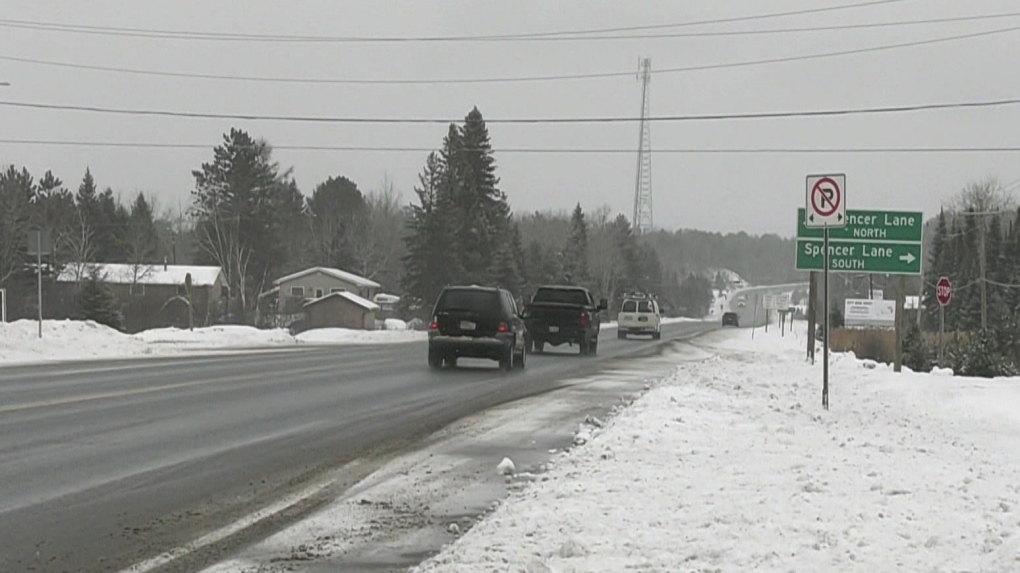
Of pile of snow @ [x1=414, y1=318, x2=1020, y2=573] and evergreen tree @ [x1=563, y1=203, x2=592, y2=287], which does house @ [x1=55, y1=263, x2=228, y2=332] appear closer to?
evergreen tree @ [x1=563, y1=203, x2=592, y2=287]

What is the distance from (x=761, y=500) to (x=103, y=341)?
2880 cm

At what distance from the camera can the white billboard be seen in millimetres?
71938

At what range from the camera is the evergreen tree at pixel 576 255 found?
103 metres

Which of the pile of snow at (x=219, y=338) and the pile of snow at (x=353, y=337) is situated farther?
the pile of snow at (x=353, y=337)

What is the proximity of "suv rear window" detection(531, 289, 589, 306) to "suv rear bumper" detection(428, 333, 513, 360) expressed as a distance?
1059cm

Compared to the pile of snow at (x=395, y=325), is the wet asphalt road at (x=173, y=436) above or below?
above

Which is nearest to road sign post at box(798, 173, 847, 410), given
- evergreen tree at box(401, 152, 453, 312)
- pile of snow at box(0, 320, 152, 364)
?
pile of snow at box(0, 320, 152, 364)

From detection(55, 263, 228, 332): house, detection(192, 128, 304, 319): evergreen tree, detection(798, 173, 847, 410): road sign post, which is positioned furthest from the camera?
detection(192, 128, 304, 319): evergreen tree

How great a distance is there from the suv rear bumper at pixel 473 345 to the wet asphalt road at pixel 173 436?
46 centimetres

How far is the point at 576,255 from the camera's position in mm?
107938

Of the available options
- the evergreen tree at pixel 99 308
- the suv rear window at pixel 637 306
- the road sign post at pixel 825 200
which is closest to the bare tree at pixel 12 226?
the evergreen tree at pixel 99 308

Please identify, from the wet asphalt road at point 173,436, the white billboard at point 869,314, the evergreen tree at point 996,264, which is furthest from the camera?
the evergreen tree at point 996,264

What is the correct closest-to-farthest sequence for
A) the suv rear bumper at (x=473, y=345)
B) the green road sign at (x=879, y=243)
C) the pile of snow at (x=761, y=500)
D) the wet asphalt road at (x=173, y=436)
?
the pile of snow at (x=761, y=500), the wet asphalt road at (x=173, y=436), the green road sign at (x=879, y=243), the suv rear bumper at (x=473, y=345)

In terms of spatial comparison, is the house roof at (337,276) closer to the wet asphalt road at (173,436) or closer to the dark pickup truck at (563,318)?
the dark pickup truck at (563,318)
